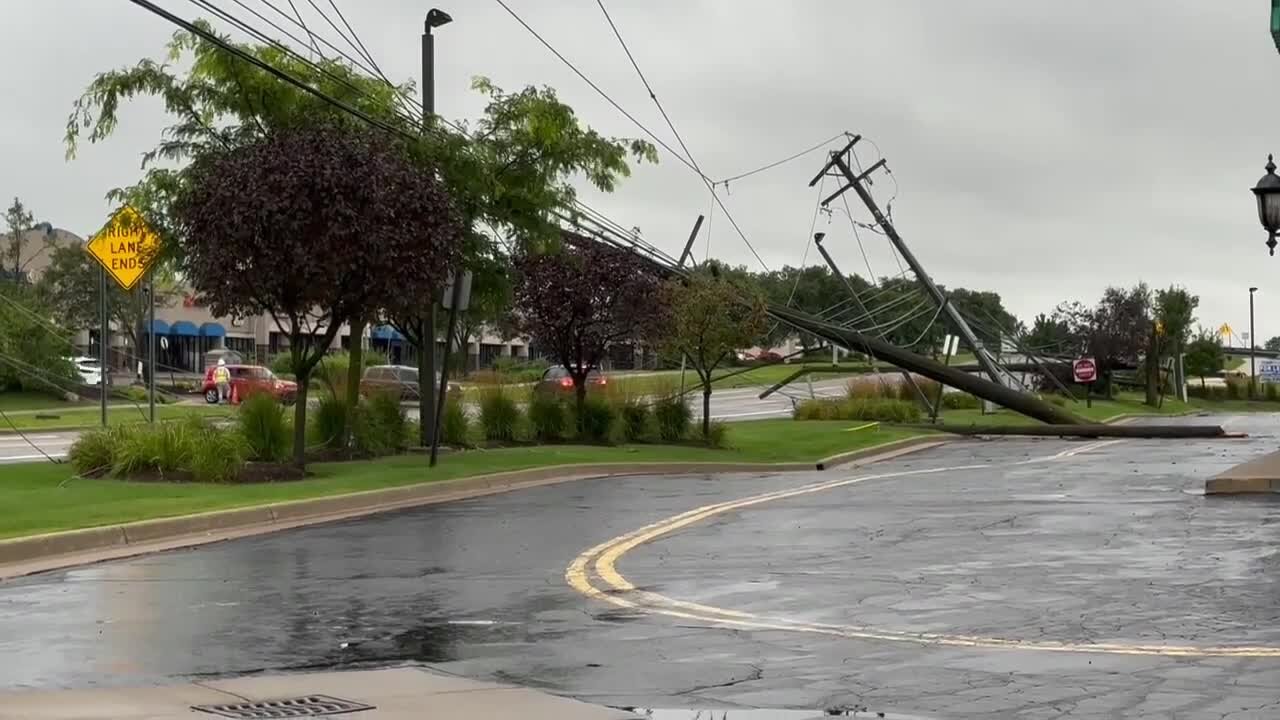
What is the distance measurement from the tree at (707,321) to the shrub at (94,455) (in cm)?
1422

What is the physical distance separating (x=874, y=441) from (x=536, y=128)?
543 inches

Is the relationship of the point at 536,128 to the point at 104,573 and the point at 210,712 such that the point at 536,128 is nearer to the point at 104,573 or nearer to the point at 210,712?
the point at 104,573

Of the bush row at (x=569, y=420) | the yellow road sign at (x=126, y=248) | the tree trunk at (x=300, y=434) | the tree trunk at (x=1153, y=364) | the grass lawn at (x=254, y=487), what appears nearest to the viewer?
the grass lawn at (x=254, y=487)

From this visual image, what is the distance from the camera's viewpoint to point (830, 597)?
36.0ft

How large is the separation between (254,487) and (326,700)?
506 inches

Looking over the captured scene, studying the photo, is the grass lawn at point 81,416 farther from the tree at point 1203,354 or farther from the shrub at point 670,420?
the tree at point 1203,354

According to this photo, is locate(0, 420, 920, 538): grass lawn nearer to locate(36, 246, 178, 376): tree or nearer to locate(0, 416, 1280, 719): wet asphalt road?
locate(0, 416, 1280, 719): wet asphalt road

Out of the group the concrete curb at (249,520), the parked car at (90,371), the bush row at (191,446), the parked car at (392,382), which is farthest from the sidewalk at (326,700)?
the parked car at (90,371)

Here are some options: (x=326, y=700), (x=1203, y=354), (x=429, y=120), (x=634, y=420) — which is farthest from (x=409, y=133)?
(x=1203, y=354)

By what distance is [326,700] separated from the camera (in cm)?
763

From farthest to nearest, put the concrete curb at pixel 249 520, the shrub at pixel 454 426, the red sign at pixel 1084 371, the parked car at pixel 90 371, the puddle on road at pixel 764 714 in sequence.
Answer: the red sign at pixel 1084 371
the parked car at pixel 90 371
the shrub at pixel 454 426
the concrete curb at pixel 249 520
the puddle on road at pixel 764 714

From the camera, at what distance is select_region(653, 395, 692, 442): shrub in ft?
113

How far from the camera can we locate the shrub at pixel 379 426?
2659cm

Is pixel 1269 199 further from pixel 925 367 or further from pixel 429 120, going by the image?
pixel 925 367
